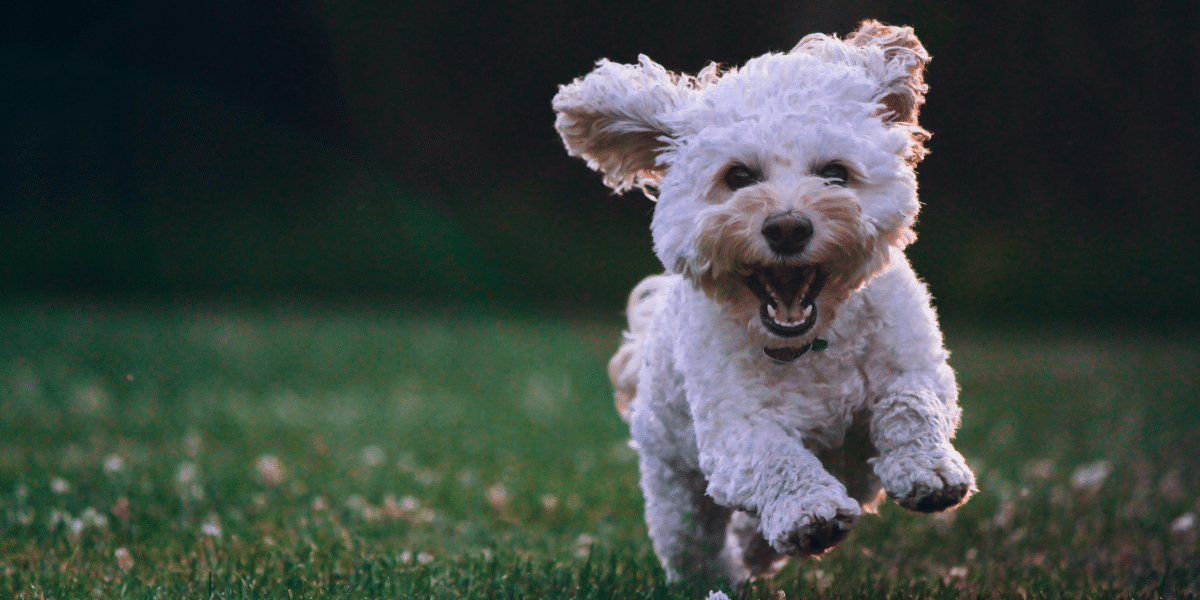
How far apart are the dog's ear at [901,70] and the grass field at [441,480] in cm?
156

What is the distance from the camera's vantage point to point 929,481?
253cm

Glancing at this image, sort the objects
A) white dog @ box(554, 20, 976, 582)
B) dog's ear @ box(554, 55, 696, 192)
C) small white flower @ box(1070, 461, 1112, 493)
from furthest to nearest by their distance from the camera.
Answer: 1. small white flower @ box(1070, 461, 1112, 493)
2. dog's ear @ box(554, 55, 696, 192)
3. white dog @ box(554, 20, 976, 582)

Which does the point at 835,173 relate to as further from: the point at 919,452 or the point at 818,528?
the point at 818,528

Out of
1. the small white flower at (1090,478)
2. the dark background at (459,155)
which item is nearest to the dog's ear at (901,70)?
the small white flower at (1090,478)

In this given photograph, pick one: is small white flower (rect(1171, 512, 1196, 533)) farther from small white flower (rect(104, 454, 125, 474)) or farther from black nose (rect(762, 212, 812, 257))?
small white flower (rect(104, 454, 125, 474))

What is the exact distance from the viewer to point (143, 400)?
7496 millimetres

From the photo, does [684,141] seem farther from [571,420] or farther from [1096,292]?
[1096,292]

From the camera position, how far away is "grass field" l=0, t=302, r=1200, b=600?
12.1 ft

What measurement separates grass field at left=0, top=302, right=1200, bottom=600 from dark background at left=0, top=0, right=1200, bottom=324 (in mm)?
4106

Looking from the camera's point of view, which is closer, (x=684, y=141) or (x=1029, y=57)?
(x=684, y=141)

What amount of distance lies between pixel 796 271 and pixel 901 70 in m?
0.73

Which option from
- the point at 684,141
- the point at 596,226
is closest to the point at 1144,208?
the point at 596,226

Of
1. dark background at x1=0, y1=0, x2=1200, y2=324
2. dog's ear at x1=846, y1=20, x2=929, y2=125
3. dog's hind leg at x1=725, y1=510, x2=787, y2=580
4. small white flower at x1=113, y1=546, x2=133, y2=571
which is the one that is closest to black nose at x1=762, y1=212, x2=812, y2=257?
dog's ear at x1=846, y1=20, x2=929, y2=125

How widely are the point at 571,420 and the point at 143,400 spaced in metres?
3.02
